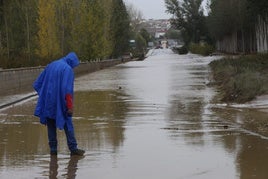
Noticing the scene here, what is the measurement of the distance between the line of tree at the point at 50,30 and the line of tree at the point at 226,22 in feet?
49.8

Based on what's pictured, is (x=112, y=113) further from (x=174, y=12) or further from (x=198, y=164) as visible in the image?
(x=174, y=12)

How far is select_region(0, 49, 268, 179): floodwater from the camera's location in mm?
8133

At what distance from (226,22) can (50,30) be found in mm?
43753

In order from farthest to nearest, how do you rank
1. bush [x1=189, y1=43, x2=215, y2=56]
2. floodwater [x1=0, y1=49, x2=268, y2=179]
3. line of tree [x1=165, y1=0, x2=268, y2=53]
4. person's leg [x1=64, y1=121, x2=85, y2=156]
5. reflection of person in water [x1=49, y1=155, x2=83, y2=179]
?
bush [x1=189, y1=43, x2=215, y2=56]
line of tree [x1=165, y1=0, x2=268, y2=53]
person's leg [x1=64, y1=121, x2=85, y2=156]
floodwater [x1=0, y1=49, x2=268, y2=179]
reflection of person in water [x1=49, y1=155, x2=83, y2=179]

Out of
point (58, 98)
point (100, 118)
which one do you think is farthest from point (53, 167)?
point (100, 118)

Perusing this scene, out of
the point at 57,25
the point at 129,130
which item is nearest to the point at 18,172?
the point at 129,130

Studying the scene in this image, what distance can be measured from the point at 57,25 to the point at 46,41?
4.20m

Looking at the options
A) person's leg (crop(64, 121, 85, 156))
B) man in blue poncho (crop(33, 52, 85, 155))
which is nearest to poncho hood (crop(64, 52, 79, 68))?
man in blue poncho (crop(33, 52, 85, 155))

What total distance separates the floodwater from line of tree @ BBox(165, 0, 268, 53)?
75.1 feet

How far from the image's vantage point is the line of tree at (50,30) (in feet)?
141

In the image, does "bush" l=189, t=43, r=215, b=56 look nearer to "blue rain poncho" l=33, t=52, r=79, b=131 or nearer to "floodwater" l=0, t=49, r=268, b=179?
"floodwater" l=0, t=49, r=268, b=179

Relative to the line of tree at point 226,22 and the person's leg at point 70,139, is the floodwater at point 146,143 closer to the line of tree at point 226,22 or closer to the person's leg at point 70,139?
the person's leg at point 70,139

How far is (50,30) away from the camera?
47.7 metres

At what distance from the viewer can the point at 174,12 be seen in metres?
154
